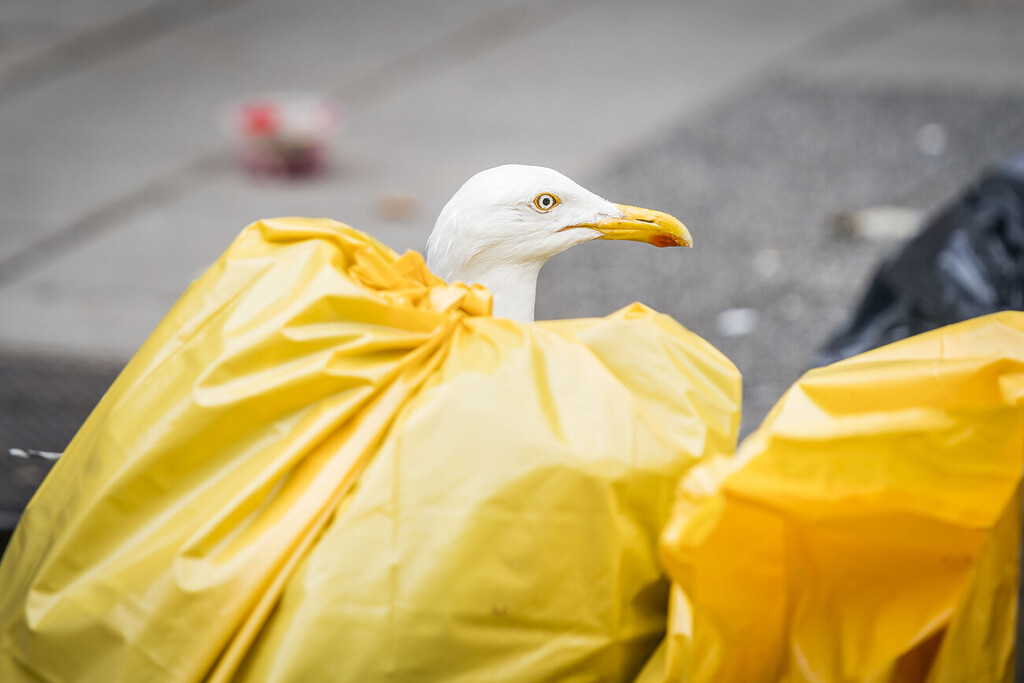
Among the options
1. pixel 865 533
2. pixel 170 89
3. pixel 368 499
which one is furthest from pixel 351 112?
pixel 865 533

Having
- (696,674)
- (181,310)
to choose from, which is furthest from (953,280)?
(181,310)

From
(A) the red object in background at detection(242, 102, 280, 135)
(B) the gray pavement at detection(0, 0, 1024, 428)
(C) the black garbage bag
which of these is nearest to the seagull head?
(C) the black garbage bag

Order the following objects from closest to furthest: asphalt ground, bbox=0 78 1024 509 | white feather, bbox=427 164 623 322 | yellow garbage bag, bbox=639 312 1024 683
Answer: yellow garbage bag, bbox=639 312 1024 683
white feather, bbox=427 164 623 322
asphalt ground, bbox=0 78 1024 509

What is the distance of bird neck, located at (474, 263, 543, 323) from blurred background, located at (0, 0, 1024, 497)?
1514mm

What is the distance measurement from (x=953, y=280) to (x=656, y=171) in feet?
8.52

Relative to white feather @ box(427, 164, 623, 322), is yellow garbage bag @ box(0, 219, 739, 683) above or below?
below

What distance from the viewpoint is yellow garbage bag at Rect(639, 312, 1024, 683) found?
1.16 m

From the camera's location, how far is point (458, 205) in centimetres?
159

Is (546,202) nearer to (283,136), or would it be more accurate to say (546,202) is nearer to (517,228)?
(517,228)

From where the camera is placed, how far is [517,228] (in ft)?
5.26

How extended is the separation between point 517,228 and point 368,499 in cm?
54

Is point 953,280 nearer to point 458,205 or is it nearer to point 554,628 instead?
point 458,205

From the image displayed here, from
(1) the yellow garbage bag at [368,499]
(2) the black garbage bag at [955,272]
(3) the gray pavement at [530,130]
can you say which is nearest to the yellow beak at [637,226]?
(1) the yellow garbage bag at [368,499]

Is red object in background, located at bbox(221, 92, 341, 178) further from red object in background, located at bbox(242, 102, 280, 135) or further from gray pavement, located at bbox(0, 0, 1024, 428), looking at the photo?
gray pavement, located at bbox(0, 0, 1024, 428)
